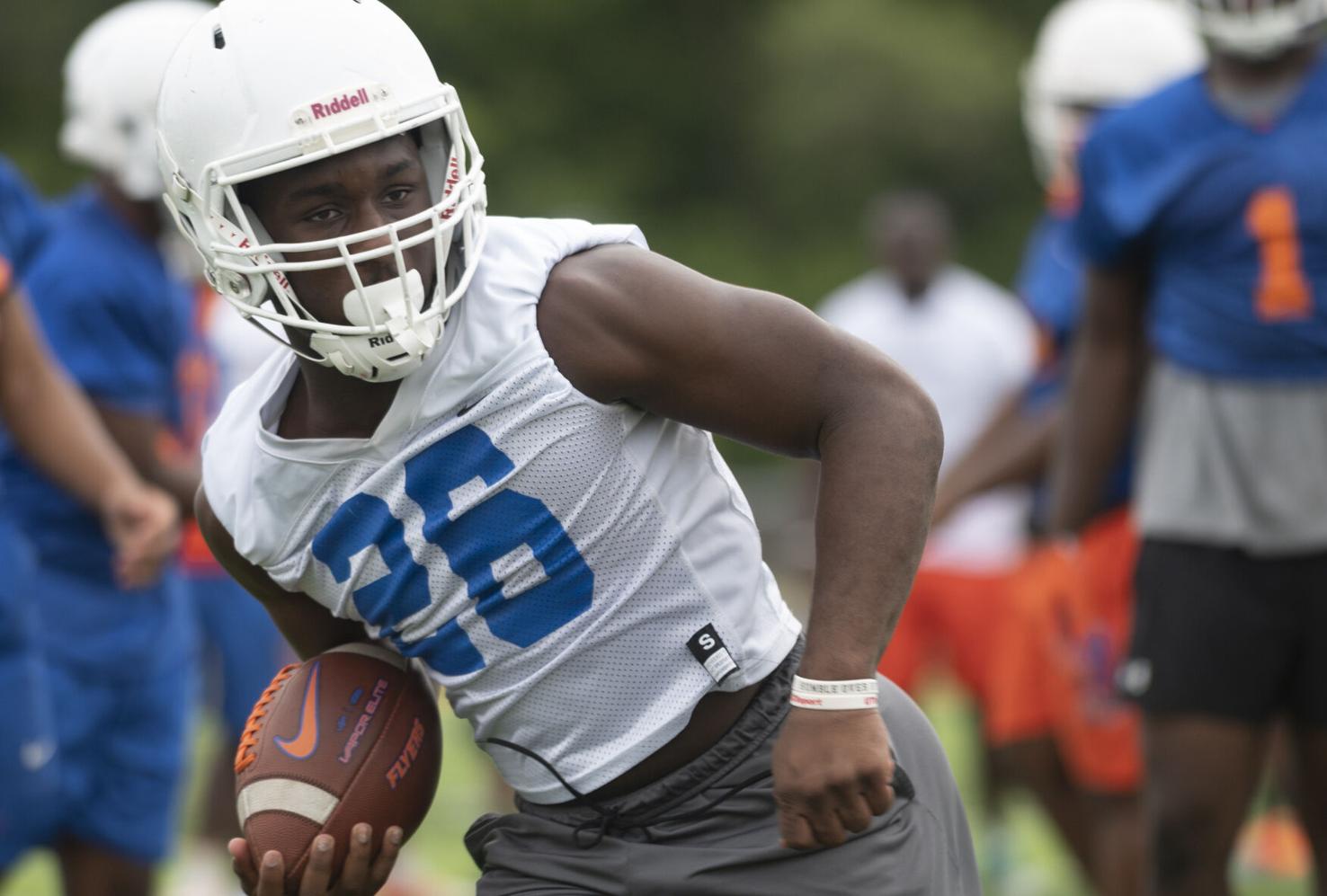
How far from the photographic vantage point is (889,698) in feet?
Result: 9.29

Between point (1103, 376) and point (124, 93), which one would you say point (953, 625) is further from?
point (124, 93)

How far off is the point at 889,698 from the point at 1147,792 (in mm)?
1495

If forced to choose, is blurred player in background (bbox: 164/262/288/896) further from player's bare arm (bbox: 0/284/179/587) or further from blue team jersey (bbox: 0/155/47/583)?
player's bare arm (bbox: 0/284/179/587)

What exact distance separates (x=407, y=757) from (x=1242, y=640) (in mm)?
1959

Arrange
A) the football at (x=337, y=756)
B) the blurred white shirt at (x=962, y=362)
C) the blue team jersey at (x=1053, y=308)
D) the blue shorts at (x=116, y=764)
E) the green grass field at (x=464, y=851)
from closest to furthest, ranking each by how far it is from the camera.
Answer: the football at (x=337, y=756) → the blue shorts at (x=116, y=764) → the blue team jersey at (x=1053, y=308) → the green grass field at (x=464, y=851) → the blurred white shirt at (x=962, y=362)

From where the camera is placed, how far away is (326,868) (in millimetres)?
2707

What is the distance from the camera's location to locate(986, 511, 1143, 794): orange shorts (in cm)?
518

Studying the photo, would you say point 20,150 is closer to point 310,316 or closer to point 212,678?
point 212,678

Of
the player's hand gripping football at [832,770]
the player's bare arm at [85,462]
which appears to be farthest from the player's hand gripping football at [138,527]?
the player's hand gripping football at [832,770]

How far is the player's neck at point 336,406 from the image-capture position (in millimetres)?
2695

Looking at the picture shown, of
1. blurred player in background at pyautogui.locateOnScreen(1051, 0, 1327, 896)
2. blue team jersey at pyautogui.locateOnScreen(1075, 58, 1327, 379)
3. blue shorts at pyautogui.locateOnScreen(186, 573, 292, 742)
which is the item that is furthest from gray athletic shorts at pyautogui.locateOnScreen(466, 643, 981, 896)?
blue shorts at pyautogui.locateOnScreen(186, 573, 292, 742)

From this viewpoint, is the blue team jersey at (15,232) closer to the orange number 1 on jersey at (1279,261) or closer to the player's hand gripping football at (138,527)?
the player's hand gripping football at (138,527)

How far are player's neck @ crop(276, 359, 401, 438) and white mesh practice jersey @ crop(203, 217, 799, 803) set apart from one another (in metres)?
0.05

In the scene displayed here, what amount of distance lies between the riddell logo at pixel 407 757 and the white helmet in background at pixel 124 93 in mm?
2717
